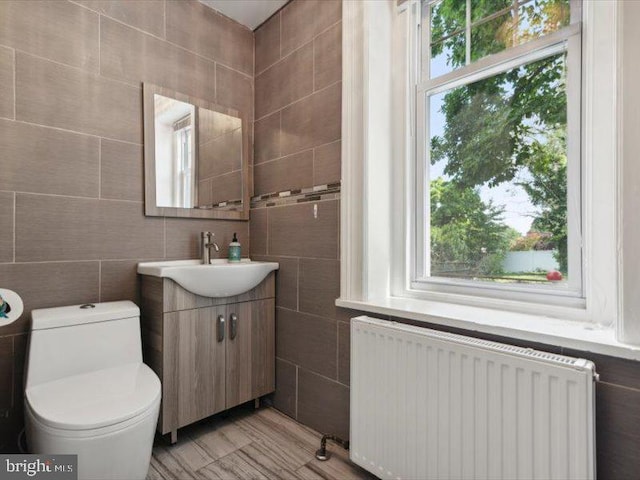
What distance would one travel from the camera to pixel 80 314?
4.92 feet

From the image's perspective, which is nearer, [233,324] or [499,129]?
[499,129]

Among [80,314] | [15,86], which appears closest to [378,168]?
[80,314]

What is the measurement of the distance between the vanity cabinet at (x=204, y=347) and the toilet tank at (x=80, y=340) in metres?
0.12

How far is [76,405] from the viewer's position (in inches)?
47.7

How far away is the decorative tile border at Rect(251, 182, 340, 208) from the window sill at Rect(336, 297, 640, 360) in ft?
1.88

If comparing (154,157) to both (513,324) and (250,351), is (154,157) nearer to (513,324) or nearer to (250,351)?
(250,351)

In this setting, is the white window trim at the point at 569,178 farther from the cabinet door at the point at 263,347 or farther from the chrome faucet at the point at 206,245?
the chrome faucet at the point at 206,245

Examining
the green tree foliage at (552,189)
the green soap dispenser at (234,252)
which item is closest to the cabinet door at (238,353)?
the green soap dispenser at (234,252)

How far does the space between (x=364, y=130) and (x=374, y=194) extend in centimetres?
30

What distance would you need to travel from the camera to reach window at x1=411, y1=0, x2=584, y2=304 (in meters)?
1.28

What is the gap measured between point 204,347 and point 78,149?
3.69 feet

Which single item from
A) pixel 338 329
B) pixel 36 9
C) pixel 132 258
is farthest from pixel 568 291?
pixel 36 9

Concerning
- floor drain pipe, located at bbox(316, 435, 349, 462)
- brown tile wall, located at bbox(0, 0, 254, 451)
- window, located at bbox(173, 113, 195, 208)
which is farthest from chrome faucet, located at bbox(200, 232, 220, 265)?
floor drain pipe, located at bbox(316, 435, 349, 462)

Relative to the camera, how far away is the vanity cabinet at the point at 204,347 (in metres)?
1.65
